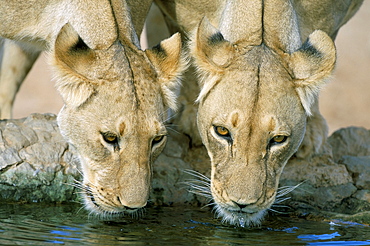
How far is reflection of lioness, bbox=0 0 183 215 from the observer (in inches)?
208

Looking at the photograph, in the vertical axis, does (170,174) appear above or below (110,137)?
below

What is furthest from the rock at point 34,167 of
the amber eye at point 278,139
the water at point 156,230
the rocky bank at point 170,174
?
the amber eye at point 278,139

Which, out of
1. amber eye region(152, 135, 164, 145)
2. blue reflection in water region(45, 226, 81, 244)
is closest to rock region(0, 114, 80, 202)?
blue reflection in water region(45, 226, 81, 244)

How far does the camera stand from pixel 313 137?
704 centimetres

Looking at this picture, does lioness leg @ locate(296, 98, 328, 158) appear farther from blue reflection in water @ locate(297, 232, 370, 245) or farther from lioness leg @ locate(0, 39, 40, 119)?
lioness leg @ locate(0, 39, 40, 119)

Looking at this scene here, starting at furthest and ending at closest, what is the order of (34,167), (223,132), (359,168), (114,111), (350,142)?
(350,142)
(359,168)
(34,167)
(223,132)
(114,111)

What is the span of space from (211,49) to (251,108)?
0.58 m

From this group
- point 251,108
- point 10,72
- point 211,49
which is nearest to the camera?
point 251,108

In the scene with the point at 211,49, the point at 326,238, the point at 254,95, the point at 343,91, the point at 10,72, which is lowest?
the point at 326,238

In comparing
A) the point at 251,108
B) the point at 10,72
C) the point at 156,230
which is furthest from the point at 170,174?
the point at 10,72

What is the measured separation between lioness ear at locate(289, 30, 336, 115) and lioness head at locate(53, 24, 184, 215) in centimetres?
90

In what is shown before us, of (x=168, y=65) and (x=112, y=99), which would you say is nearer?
(x=112, y=99)

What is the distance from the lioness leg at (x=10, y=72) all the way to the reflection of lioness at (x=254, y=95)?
9.89 ft

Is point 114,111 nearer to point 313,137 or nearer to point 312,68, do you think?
point 312,68
